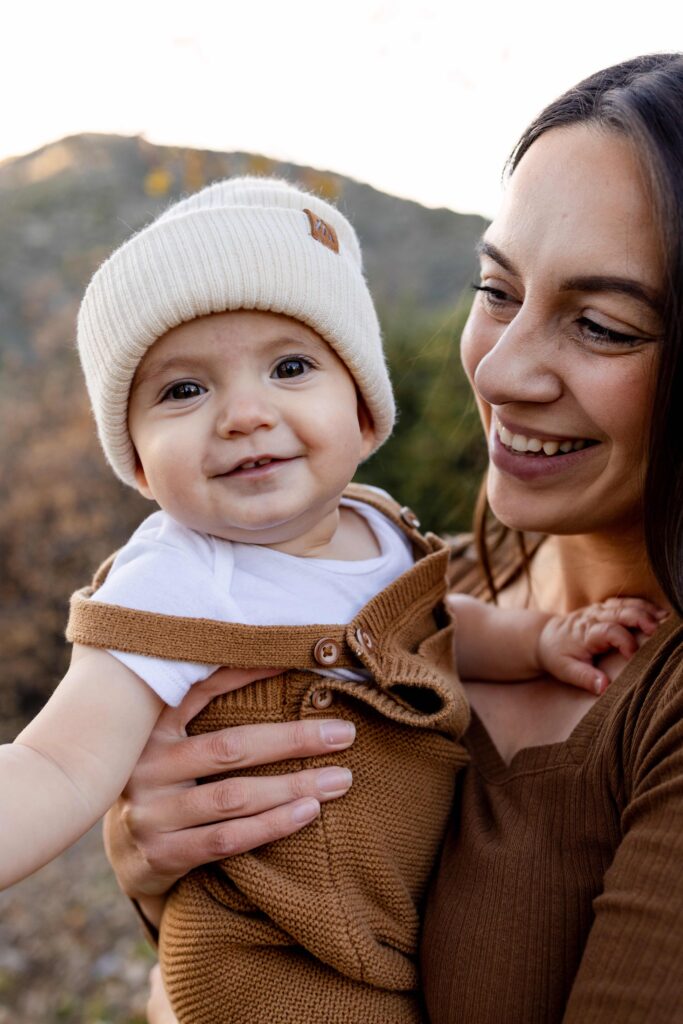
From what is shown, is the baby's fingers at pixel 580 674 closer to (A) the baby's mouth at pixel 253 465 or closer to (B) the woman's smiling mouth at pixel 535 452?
(B) the woman's smiling mouth at pixel 535 452

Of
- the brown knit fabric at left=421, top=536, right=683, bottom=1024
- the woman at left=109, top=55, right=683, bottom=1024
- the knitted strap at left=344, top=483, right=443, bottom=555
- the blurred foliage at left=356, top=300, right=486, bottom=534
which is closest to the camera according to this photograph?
the brown knit fabric at left=421, top=536, right=683, bottom=1024

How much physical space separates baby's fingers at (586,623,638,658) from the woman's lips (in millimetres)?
378

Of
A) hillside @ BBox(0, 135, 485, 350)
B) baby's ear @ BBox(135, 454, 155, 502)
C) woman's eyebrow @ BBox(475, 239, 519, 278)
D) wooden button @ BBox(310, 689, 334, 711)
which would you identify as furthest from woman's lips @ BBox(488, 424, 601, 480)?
hillside @ BBox(0, 135, 485, 350)

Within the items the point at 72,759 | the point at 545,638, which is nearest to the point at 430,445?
the point at 545,638

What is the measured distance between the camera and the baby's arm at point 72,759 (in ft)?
5.06

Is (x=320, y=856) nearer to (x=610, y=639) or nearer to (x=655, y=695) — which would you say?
(x=655, y=695)

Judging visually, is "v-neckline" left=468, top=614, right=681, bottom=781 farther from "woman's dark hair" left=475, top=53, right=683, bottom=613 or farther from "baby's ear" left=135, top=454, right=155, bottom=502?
"baby's ear" left=135, top=454, right=155, bottom=502

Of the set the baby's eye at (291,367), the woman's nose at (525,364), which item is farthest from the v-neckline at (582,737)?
the baby's eye at (291,367)

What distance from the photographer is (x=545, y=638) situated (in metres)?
2.30

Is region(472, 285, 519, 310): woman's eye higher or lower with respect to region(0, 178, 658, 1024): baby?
higher

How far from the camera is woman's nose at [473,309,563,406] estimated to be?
1918mm

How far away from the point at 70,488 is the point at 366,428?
5.17 metres

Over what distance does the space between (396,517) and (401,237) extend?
10.5 metres

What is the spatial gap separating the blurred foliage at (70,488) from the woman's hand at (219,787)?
11.4 ft
